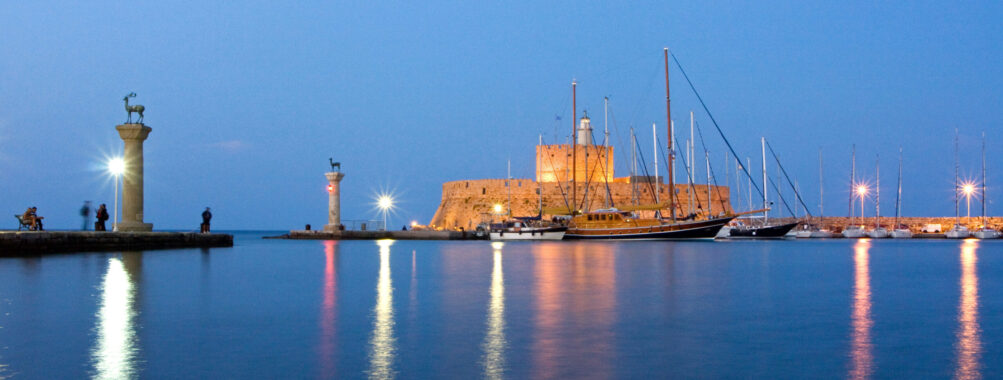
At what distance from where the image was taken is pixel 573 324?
19.6 ft

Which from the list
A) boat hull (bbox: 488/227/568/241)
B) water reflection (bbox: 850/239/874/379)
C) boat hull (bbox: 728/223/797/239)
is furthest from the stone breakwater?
boat hull (bbox: 728/223/797/239)

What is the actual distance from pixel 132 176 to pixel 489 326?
42.0ft

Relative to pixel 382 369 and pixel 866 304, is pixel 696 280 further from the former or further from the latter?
pixel 382 369

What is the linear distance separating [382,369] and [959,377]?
2.79 m

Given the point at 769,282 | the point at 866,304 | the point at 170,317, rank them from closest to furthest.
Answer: the point at 170,317
the point at 866,304
the point at 769,282

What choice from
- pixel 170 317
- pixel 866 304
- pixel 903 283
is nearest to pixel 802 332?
pixel 866 304

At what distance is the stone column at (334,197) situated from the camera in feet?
98.4

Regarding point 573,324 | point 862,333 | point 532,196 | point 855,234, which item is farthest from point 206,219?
point 855,234

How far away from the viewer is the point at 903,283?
10469 mm

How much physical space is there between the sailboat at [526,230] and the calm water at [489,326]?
2080cm

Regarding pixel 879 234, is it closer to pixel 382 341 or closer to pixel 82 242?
pixel 82 242

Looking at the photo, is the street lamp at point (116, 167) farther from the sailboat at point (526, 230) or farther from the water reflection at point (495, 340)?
the sailboat at point (526, 230)

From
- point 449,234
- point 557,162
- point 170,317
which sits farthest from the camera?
point 557,162

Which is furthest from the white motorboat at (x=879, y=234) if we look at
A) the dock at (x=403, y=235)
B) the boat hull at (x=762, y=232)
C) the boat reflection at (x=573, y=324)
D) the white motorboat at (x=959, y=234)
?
the boat reflection at (x=573, y=324)
